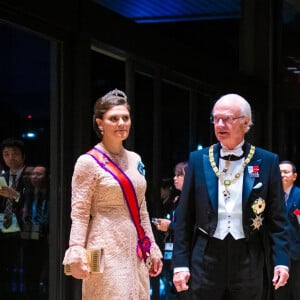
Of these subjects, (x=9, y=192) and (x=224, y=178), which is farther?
(x=9, y=192)

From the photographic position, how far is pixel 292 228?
725 cm

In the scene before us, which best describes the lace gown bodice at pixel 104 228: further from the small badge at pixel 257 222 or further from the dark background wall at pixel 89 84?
the dark background wall at pixel 89 84

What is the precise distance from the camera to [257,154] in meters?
3.52

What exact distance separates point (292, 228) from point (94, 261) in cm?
411

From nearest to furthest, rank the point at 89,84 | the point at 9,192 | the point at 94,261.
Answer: the point at 94,261, the point at 9,192, the point at 89,84

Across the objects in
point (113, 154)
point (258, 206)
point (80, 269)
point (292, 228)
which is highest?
point (113, 154)

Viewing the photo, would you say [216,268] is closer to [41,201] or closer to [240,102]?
[240,102]

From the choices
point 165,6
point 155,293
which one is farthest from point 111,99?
point 165,6

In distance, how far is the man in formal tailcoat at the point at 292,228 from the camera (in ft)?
23.7

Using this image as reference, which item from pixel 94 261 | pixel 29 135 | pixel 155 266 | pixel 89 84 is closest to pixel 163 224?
pixel 89 84

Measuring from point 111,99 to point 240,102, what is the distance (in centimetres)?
65

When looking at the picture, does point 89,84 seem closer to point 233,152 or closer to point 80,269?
point 233,152

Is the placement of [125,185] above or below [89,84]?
below

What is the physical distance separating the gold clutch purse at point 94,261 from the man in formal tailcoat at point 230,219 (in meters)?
0.35
